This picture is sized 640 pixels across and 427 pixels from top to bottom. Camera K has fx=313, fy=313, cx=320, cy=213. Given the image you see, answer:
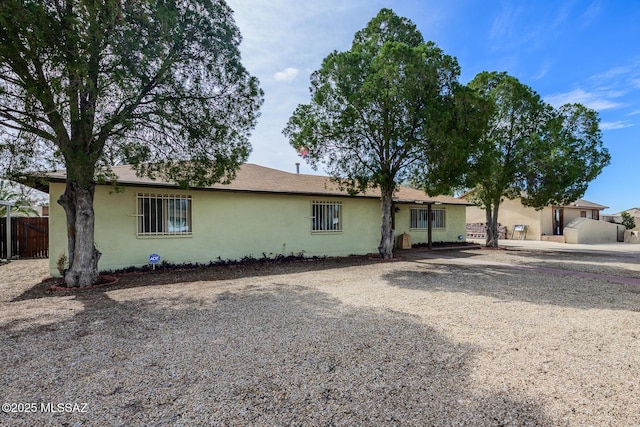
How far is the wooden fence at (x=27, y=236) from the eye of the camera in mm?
12641

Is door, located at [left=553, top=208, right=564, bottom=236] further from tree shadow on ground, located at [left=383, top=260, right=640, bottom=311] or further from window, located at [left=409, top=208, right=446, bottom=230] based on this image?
tree shadow on ground, located at [left=383, top=260, right=640, bottom=311]

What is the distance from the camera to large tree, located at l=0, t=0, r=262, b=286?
558cm

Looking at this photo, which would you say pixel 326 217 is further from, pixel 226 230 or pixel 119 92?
pixel 119 92

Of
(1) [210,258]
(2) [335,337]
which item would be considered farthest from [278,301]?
(1) [210,258]

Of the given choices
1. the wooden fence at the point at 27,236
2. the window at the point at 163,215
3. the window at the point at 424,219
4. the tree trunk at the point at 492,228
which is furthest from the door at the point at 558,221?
the wooden fence at the point at 27,236

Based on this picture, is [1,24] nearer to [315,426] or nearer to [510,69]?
[315,426]

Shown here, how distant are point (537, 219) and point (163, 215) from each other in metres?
24.8

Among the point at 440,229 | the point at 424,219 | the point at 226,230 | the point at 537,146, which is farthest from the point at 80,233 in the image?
the point at 537,146

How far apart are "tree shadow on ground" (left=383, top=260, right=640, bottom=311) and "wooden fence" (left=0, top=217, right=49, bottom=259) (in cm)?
1422

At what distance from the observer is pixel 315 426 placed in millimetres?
2357

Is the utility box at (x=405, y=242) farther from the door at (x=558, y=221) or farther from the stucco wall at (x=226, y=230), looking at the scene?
the door at (x=558, y=221)

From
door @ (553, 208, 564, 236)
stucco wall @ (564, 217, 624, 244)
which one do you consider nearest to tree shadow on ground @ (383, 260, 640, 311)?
stucco wall @ (564, 217, 624, 244)

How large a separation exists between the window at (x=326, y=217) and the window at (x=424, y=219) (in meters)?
5.36

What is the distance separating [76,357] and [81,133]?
17.7ft
